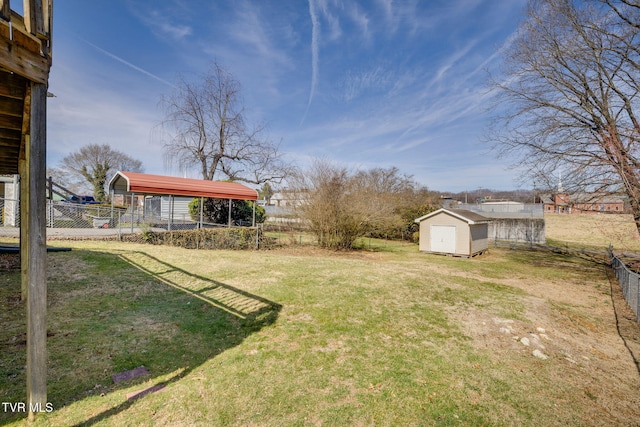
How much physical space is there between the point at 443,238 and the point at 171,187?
46.9 feet

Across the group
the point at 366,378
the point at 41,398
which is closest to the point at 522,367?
the point at 366,378

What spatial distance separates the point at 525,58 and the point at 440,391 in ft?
44.6

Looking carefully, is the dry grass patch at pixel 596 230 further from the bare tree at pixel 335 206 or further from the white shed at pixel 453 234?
the bare tree at pixel 335 206

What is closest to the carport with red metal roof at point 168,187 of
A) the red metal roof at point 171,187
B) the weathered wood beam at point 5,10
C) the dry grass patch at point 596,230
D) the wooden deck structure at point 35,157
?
the red metal roof at point 171,187

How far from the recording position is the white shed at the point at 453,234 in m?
14.1

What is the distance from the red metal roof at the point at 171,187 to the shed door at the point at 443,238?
10.7 meters

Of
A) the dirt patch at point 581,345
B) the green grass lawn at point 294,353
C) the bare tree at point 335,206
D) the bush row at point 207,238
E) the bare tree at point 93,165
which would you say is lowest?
the dirt patch at point 581,345

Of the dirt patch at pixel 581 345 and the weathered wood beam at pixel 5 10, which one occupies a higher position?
the weathered wood beam at pixel 5 10

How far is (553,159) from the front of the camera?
10734mm

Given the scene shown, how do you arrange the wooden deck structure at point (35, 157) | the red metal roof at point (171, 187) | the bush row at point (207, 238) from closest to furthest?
the wooden deck structure at point (35, 157) < the bush row at point (207, 238) < the red metal roof at point (171, 187)

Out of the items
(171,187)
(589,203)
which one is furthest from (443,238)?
(171,187)

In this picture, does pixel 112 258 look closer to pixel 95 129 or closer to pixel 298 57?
pixel 298 57

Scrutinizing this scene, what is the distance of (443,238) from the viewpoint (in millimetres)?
14891

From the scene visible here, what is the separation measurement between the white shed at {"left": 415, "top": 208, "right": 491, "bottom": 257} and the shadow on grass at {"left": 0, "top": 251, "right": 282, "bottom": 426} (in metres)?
12.1
